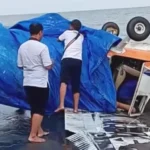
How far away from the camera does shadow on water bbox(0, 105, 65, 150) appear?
7.37 metres

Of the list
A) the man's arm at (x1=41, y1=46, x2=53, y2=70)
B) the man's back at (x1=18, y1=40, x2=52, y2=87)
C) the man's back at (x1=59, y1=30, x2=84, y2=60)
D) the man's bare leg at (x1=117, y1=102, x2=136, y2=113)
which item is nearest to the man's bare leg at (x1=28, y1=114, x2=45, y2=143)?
the man's back at (x1=18, y1=40, x2=52, y2=87)

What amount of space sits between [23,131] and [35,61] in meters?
1.64

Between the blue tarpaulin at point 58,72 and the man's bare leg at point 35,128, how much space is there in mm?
1521

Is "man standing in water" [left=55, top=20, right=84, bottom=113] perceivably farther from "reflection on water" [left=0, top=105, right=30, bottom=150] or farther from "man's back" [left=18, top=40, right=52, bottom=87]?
"man's back" [left=18, top=40, right=52, bottom=87]

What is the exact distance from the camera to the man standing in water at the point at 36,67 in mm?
7121

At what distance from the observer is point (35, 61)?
23.6 ft

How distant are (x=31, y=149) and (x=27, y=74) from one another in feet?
3.81

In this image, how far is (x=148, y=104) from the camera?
10234 millimetres

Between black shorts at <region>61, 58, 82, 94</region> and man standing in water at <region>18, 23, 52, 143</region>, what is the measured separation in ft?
4.83

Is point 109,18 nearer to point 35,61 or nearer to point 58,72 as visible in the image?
point 58,72

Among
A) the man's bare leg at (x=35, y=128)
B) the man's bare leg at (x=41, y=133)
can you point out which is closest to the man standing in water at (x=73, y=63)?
the man's bare leg at (x=41, y=133)

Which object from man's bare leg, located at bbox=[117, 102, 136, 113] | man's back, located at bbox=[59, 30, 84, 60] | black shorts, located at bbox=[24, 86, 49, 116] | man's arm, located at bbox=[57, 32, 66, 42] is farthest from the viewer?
man's bare leg, located at bbox=[117, 102, 136, 113]

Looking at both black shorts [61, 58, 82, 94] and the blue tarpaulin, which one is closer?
black shorts [61, 58, 82, 94]

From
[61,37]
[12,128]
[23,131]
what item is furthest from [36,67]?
[61,37]
